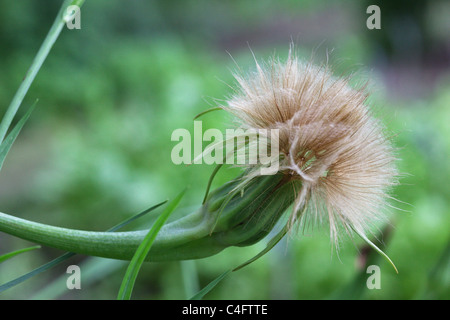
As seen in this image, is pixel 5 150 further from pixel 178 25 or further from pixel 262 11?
pixel 262 11

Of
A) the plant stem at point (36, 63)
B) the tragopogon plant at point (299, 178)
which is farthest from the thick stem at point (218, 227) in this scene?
the plant stem at point (36, 63)

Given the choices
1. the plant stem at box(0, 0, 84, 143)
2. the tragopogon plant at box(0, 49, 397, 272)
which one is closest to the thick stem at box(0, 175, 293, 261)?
the tragopogon plant at box(0, 49, 397, 272)

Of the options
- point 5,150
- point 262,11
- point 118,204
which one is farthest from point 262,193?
point 262,11

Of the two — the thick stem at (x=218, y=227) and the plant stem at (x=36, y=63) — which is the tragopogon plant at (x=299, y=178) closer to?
the thick stem at (x=218, y=227)

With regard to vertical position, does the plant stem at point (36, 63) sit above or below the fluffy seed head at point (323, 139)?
above

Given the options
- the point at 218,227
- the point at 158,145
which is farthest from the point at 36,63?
the point at 158,145

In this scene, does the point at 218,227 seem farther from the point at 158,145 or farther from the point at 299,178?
the point at 158,145

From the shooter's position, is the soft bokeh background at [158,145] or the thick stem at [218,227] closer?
the thick stem at [218,227]
